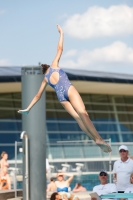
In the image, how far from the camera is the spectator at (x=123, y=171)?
9141 millimetres

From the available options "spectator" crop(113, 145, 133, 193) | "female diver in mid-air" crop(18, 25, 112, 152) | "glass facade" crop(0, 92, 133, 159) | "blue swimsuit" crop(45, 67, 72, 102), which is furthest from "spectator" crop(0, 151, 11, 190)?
"glass facade" crop(0, 92, 133, 159)

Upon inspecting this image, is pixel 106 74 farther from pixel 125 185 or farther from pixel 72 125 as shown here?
pixel 125 185

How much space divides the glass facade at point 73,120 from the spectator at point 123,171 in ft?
55.8

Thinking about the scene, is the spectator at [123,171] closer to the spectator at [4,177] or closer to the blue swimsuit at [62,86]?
the blue swimsuit at [62,86]

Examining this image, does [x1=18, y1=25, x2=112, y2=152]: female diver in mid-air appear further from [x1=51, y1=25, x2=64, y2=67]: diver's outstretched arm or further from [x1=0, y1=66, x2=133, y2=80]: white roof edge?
[x1=0, y1=66, x2=133, y2=80]: white roof edge

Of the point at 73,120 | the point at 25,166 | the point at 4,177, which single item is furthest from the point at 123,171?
the point at 73,120

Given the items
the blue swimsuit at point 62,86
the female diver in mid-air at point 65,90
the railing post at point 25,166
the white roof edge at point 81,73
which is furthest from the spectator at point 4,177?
the white roof edge at point 81,73

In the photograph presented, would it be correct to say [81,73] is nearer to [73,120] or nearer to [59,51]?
[73,120]

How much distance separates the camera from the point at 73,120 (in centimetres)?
2922

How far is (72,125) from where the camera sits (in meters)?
29.0

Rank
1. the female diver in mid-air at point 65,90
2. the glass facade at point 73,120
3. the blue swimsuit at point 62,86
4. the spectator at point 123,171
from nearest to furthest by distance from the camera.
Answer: the female diver in mid-air at point 65,90 → the blue swimsuit at point 62,86 → the spectator at point 123,171 → the glass facade at point 73,120

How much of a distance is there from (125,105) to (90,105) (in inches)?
85.0

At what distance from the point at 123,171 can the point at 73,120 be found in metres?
20.0

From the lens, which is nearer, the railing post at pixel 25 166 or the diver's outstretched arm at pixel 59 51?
the diver's outstretched arm at pixel 59 51
